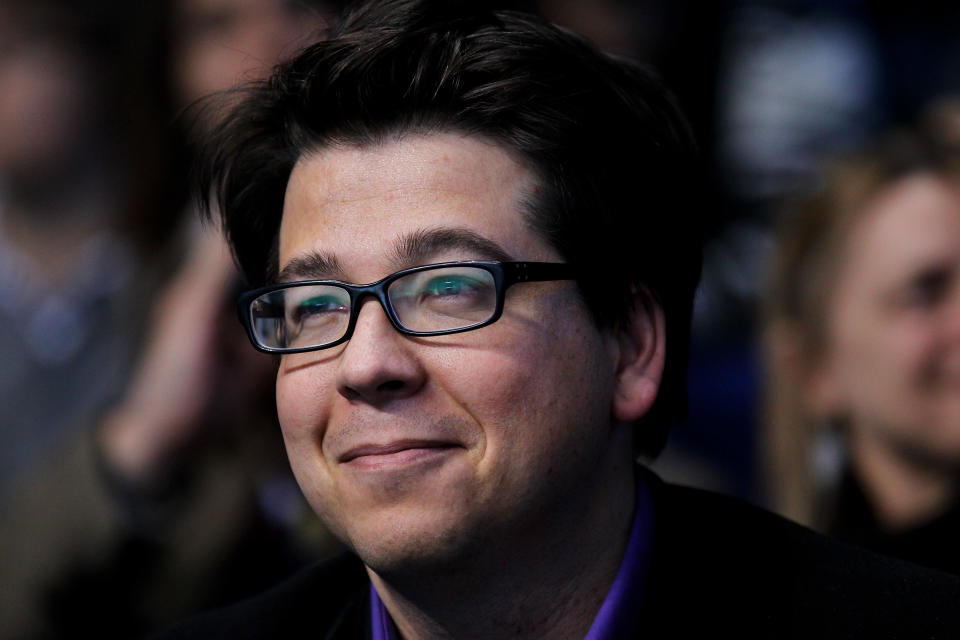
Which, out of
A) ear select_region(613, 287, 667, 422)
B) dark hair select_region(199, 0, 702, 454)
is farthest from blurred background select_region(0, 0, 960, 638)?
ear select_region(613, 287, 667, 422)

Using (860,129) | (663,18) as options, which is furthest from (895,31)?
(663,18)

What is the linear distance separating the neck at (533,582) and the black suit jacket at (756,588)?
0.12 meters

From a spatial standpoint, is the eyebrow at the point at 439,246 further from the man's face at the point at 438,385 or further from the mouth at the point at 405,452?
the mouth at the point at 405,452

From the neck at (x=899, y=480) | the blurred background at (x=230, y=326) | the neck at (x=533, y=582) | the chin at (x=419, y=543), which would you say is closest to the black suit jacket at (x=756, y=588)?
the neck at (x=533, y=582)

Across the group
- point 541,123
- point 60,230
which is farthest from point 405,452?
point 60,230

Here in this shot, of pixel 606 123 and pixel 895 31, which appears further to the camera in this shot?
pixel 895 31

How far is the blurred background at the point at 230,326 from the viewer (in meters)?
3.86

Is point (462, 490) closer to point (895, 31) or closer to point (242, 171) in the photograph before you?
point (242, 171)

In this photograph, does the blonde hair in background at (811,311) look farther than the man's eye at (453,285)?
Yes

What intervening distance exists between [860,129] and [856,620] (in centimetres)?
345

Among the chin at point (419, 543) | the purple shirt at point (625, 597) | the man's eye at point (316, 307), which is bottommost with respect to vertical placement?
the purple shirt at point (625, 597)

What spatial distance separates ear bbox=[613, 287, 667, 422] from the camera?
8.32ft

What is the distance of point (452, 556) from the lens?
228 centimetres

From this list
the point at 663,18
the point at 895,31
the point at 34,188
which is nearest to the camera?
the point at 34,188
